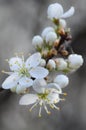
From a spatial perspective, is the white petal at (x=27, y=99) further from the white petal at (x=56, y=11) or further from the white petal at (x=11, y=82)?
the white petal at (x=56, y=11)

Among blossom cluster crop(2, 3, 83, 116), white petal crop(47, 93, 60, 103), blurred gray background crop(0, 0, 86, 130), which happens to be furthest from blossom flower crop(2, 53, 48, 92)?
blurred gray background crop(0, 0, 86, 130)

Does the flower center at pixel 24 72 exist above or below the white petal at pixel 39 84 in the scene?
above

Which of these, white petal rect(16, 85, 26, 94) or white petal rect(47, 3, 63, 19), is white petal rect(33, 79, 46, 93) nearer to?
white petal rect(16, 85, 26, 94)

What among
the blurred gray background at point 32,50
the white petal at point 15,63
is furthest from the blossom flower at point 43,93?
the blurred gray background at point 32,50

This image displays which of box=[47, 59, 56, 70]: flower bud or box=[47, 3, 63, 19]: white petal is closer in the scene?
box=[47, 59, 56, 70]: flower bud

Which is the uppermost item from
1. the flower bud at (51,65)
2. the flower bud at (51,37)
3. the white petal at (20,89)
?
the flower bud at (51,37)

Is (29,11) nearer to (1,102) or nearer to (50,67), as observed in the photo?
(1,102)

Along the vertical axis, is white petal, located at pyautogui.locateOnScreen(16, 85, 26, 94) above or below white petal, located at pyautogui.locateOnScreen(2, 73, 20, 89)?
below

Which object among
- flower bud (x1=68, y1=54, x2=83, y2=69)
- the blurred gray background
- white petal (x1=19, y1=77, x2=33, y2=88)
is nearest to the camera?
white petal (x1=19, y1=77, x2=33, y2=88)

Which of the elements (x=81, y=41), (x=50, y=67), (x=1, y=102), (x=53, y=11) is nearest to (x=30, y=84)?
(x=50, y=67)
